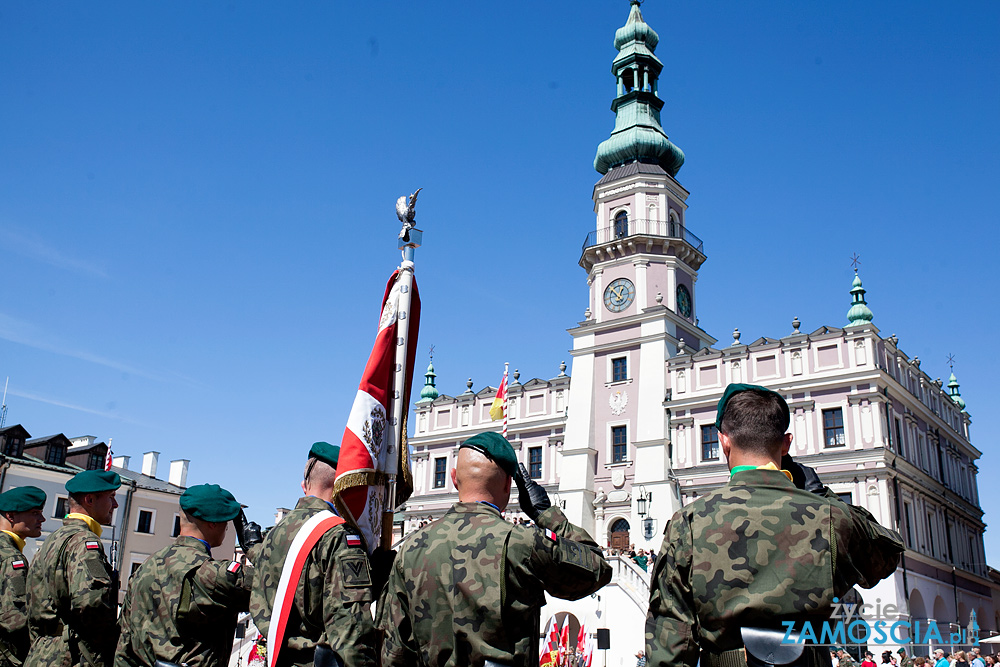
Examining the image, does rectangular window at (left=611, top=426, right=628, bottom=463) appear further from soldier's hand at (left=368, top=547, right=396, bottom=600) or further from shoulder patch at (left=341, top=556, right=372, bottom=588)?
shoulder patch at (left=341, top=556, right=372, bottom=588)

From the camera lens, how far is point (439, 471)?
4175cm

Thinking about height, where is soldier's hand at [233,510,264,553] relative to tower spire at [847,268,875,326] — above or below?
below

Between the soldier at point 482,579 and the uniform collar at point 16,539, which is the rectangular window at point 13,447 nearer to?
the uniform collar at point 16,539

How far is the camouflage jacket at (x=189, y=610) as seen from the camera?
519 cm

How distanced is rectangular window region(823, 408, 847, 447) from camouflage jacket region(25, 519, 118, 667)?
97.6ft

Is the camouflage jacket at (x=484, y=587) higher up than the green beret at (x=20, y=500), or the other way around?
the green beret at (x=20, y=500)

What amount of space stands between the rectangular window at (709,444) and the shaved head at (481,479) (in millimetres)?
30105

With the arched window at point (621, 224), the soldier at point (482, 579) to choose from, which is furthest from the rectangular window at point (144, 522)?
the soldier at point (482, 579)

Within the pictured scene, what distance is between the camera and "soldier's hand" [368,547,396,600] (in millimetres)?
5004

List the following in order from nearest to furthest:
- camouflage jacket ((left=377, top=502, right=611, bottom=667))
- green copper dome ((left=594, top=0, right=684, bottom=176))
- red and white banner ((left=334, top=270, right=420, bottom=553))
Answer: camouflage jacket ((left=377, top=502, right=611, bottom=667))
red and white banner ((left=334, top=270, right=420, bottom=553))
green copper dome ((left=594, top=0, right=684, bottom=176))

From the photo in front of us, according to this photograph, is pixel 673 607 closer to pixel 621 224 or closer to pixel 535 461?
pixel 535 461

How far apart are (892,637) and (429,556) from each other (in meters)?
2.22

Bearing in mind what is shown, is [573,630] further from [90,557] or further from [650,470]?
[90,557]

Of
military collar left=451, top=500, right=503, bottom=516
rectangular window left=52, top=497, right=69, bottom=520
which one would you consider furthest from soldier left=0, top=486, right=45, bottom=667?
rectangular window left=52, top=497, right=69, bottom=520
